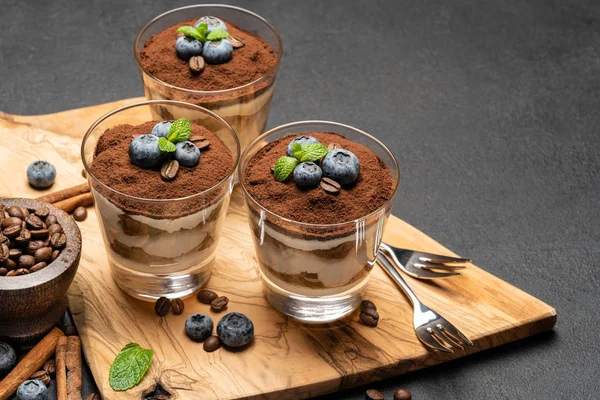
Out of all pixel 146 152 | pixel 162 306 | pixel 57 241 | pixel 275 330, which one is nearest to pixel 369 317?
pixel 275 330

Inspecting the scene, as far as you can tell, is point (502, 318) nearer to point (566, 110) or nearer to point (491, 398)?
point (491, 398)

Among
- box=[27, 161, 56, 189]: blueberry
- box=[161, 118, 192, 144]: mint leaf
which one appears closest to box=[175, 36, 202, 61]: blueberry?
box=[161, 118, 192, 144]: mint leaf

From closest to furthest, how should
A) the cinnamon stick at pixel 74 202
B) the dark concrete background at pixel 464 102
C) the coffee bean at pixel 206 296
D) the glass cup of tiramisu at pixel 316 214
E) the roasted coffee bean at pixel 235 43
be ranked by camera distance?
the glass cup of tiramisu at pixel 316 214 → the coffee bean at pixel 206 296 → the dark concrete background at pixel 464 102 → the cinnamon stick at pixel 74 202 → the roasted coffee bean at pixel 235 43

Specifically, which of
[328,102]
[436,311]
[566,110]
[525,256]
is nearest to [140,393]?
A: [436,311]

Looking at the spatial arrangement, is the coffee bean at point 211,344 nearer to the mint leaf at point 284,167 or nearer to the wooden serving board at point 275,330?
the wooden serving board at point 275,330

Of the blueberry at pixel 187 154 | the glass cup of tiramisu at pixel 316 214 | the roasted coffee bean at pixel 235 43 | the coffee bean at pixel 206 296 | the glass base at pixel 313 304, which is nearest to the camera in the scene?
the glass cup of tiramisu at pixel 316 214

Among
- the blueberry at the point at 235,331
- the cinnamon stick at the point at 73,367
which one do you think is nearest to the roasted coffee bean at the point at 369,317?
the blueberry at the point at 235,331
